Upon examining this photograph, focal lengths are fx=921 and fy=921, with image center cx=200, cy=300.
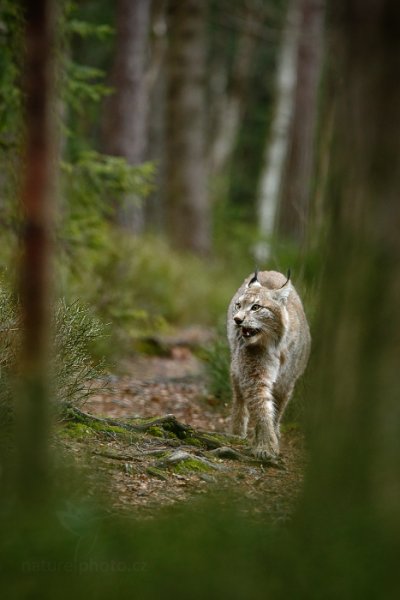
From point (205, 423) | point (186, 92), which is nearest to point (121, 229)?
point (186, 92)

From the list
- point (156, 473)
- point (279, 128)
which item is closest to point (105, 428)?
point (156, 473)

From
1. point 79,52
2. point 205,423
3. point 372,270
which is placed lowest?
point 205,423

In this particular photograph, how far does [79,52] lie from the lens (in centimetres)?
3084

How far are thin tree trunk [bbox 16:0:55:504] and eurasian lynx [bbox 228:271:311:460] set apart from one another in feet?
9.24

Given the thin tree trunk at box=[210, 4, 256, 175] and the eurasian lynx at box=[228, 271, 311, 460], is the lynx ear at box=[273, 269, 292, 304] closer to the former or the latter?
the eurasian lynx at box=[228, 271, 311, 460]

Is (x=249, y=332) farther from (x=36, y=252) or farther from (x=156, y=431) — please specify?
(x=36, y=252)

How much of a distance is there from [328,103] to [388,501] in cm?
594

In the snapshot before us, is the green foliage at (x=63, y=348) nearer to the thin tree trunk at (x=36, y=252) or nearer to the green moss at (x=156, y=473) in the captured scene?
the green moss at (x=156, y=473)

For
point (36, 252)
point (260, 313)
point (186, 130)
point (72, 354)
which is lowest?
point (72, 354)

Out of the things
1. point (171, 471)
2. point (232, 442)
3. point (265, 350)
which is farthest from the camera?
point (265, 350)

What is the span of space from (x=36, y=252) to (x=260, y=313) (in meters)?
3.28

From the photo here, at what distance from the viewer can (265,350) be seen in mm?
6902

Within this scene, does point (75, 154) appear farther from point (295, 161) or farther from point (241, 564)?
point (295, 161)

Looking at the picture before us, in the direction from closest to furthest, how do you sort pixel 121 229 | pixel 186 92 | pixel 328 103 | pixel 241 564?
pixel 241 564 → pixel 328 103 → pixel 121 229 → pixel 186 92
